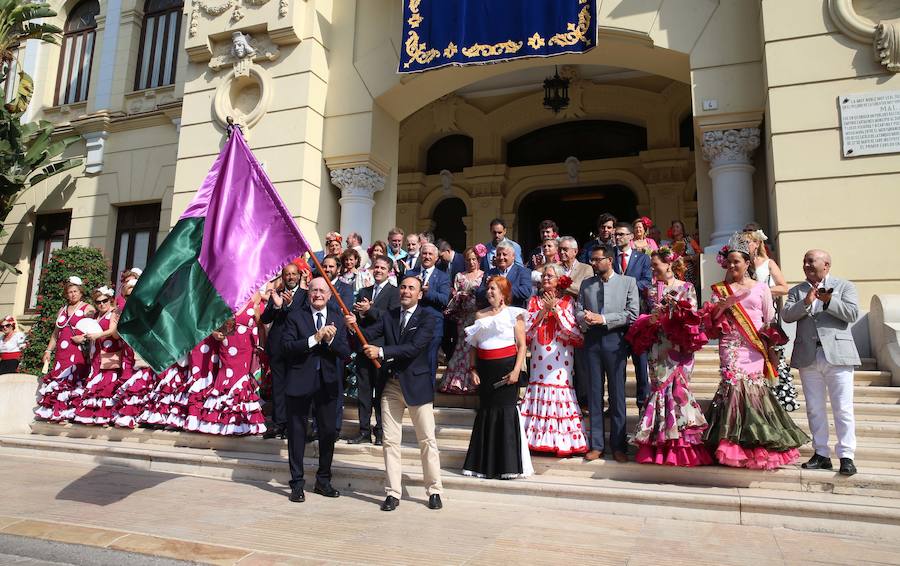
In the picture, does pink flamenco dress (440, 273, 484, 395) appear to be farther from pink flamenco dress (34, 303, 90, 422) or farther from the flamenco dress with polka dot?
pink flamenco dress (34, 303, 90, 422)

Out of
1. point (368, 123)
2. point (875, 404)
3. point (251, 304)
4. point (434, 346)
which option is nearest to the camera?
point (875, 404)

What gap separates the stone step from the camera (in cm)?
455

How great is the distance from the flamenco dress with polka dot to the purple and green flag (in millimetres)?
2299

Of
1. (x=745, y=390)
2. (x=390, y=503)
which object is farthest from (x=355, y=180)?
(x=745, y=390)

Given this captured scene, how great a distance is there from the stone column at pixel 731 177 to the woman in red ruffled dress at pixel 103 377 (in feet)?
27.0

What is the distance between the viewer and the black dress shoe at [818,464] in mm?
5129

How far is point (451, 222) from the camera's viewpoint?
1614 centimetres

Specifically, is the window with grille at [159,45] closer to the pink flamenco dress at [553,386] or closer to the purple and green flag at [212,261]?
the purple and green flag at [212,261]

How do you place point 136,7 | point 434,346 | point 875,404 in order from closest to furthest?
point 875,404 < point 434,346 < point 136,7

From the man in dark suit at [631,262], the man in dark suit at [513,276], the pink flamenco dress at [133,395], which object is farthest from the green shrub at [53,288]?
the man in dark suit at [631,262]

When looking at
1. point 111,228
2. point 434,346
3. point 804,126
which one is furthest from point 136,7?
point 804,126

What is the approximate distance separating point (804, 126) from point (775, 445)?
504 cm

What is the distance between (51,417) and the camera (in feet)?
27.9

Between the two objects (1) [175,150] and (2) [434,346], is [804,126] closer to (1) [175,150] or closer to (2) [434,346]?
(2) [434,346]
